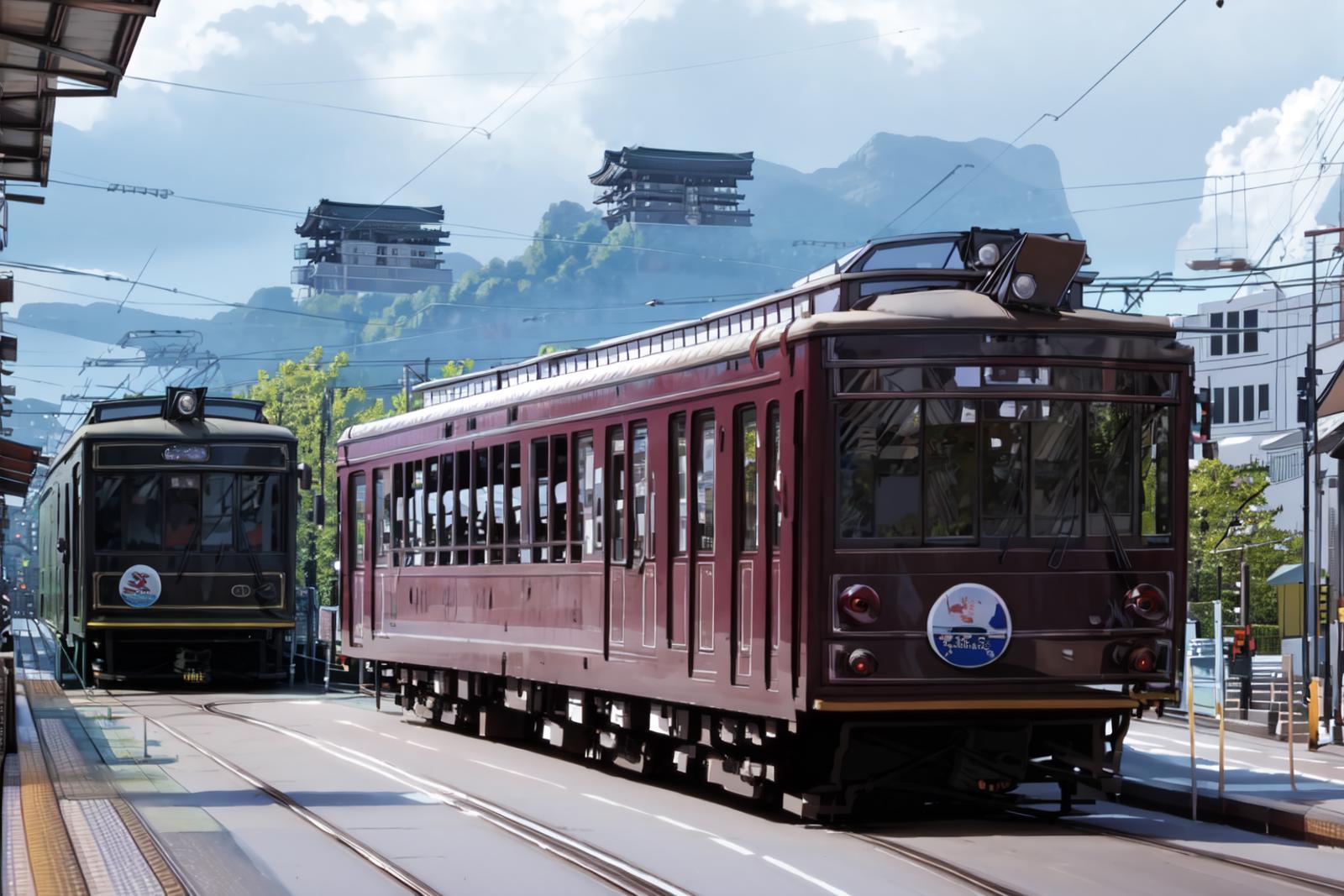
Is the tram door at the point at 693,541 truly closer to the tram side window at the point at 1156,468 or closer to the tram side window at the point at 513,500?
the tram side window at the point at 1156,468

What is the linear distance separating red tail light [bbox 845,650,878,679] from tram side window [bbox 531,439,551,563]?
5.51 meters

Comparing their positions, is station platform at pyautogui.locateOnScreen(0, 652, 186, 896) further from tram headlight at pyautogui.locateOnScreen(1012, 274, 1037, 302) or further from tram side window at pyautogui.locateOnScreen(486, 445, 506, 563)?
tram headlight at pyautogui.locateOnScreen(1012, 274, 1037, 302)

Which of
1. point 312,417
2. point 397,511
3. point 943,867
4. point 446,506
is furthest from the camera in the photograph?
point 312,417

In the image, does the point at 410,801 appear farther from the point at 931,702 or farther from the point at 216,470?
the point at 216,470

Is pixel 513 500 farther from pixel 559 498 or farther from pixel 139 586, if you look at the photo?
pixel 139 586

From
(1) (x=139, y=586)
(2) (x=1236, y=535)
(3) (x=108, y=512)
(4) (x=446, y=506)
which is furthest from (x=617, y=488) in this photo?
(2) (x=1236, y=535)

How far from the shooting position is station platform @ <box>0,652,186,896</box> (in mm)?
9992

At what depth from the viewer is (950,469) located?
41.3 ft

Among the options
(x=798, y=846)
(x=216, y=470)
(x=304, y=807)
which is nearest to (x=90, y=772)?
(x=304, y=807)

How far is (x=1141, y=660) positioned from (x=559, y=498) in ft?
19.2

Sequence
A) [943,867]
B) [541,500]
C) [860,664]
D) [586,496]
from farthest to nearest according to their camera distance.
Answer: [541,500]
[586,496]
[860,664]
[943,867]

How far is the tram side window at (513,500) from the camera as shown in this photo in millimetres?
18188

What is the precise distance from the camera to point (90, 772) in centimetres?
1644

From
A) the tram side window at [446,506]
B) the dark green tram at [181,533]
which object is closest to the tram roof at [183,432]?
the dark green tram at [181,533]
